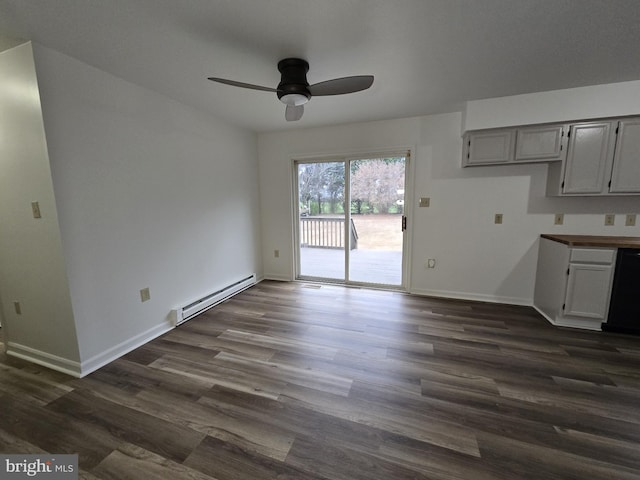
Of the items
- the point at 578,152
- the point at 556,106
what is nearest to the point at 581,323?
the point at 578,152

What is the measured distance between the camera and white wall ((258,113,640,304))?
119 inches

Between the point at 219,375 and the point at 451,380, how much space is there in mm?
1747

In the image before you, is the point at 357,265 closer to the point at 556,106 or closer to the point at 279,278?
the point at 279,278

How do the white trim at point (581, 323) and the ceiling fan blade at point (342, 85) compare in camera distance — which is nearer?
the ceiling fan blade at point (342, 85)

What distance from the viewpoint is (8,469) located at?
1312 mm

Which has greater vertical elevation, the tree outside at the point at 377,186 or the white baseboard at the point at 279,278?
the tree outside at the point at 377,186

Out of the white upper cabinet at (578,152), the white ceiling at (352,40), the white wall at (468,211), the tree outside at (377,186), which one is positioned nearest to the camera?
the white ceiling at (352,40)

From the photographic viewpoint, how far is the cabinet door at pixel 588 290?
254 cm

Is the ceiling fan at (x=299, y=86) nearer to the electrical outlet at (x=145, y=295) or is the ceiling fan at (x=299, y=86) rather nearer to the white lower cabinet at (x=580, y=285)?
the electrical outlet at (x=145, y=295)

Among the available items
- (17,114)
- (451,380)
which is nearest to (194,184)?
A: (17,114)

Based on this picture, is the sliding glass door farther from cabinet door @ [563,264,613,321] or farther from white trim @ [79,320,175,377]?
white trim @ [79,320,175,377]

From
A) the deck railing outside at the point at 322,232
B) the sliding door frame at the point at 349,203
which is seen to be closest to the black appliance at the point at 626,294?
the sliding door frame at the point at 349,203

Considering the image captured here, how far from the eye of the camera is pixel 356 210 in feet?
13.0

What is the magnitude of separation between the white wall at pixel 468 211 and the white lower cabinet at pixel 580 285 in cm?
43
